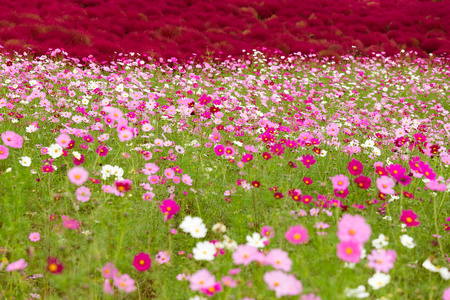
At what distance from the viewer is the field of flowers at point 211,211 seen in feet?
3.99

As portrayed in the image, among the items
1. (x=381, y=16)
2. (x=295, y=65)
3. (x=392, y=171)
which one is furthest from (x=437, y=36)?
(x=392, y=171)

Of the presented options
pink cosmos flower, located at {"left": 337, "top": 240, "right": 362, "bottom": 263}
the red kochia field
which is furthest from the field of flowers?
the red kochia field

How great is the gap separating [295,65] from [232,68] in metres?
1.56

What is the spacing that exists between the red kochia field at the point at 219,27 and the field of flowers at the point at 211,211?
6.80ft

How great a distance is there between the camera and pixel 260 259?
3.38 ft

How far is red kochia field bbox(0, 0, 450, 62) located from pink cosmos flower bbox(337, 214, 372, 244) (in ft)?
16.8

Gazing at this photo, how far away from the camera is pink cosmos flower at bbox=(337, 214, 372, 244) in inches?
37.1

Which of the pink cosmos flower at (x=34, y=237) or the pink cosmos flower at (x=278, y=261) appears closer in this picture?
the pink cosmos flower at (x=278, y=261)

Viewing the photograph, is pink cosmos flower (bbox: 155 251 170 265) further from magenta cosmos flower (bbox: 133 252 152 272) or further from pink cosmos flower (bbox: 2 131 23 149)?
pink cosmos flower (bbox: 2 131 23 149)

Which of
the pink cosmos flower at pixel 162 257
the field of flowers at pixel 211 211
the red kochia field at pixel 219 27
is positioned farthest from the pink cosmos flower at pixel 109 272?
the red kochia field at pixel 219 27

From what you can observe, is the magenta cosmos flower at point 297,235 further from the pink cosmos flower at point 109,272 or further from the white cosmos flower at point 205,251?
the pink cosmos flower at point 109,272

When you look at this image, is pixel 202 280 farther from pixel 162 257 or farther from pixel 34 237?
pixel 34 237

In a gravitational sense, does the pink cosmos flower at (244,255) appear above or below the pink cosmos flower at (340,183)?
above

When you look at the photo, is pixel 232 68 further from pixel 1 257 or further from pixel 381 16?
pixel 381 16
